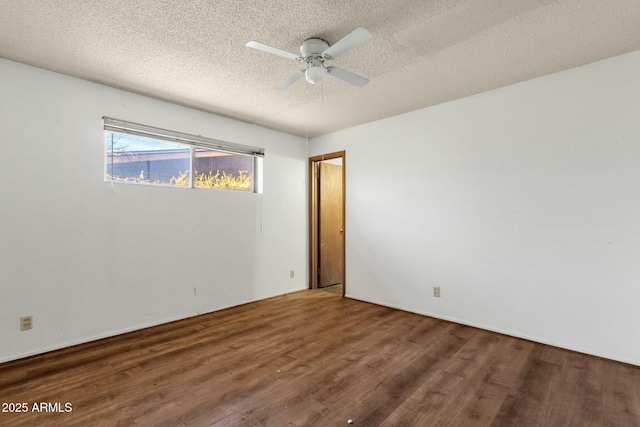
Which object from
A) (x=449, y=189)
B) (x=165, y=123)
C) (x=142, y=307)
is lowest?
(x=142, y=307)

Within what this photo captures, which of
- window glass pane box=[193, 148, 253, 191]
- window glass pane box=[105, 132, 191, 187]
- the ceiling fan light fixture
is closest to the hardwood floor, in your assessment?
window glass pane box=[105, 132, 191, 187]

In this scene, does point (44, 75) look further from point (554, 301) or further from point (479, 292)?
point (554, 301)

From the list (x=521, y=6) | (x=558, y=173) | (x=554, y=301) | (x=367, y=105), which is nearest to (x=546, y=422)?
(x=554, y=301)

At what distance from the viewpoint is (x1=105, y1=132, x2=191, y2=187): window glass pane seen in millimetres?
2889

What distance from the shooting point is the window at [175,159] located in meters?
2.91

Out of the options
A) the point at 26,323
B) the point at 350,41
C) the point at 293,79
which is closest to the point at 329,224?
the point at 293,79

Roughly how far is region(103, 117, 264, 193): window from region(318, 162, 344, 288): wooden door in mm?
1186

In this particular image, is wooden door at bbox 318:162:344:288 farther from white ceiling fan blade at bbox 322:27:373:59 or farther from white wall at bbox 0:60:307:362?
white ceiling fan blade at bbox 322:27:373:59

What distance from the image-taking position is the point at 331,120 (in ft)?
12.8

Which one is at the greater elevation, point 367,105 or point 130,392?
point 367,105

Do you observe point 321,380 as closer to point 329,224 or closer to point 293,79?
point 293,79

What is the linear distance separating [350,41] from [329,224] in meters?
3.44

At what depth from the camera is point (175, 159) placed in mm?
3330

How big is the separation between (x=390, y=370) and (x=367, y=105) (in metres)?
2.67
